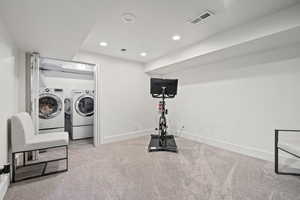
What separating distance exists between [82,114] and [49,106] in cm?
86

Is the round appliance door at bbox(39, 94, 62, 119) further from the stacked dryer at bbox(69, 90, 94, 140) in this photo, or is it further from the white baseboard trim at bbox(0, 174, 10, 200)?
the white baseboard trim at bbox(0, 174, 10, 200)

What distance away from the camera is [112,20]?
1.99m

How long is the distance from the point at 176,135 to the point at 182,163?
1.81 meters

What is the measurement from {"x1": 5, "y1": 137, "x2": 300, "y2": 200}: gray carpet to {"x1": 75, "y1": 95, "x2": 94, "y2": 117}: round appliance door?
1.44 metres

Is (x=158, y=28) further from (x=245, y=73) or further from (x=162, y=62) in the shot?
(x=245, y=73)

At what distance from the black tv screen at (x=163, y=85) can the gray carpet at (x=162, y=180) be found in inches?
55.0

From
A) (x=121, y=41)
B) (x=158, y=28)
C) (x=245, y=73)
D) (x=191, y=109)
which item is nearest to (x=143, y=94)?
(x=191, y=109)

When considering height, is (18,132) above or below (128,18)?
below

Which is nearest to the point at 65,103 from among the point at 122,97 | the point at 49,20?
the point at 122,97

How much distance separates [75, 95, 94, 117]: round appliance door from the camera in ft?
12.7

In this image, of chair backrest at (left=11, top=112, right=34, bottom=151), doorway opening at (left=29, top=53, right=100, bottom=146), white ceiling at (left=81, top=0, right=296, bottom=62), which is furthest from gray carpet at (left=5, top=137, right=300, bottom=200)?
white ceiling at (left=81, top=0, right=296, bottom=62)

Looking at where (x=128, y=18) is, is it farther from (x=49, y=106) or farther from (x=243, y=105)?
(x=49, y=106)

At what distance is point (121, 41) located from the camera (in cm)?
270

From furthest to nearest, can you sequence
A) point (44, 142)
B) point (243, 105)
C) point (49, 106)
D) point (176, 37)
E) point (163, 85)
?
point (49, 106)
point (163, 85)
point (243, 105)
point (176, 37)
point (44, 142)
